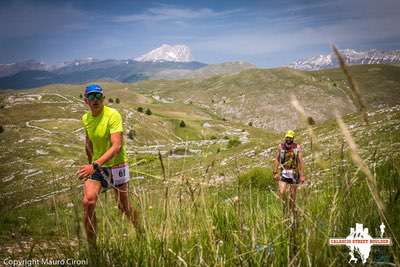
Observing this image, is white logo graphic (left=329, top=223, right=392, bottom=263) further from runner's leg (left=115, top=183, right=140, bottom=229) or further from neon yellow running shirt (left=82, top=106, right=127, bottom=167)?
neon yellow running shirt (left=82, top=106, right=127, bottom=167)

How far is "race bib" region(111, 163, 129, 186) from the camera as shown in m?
6.52

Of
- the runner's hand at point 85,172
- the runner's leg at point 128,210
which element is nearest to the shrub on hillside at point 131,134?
the runner's leg at point 128,210

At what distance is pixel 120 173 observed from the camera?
660cm

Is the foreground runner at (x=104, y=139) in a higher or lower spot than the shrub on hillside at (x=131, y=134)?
higher

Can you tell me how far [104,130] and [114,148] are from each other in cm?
60

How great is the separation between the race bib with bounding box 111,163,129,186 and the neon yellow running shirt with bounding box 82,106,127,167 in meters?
0.13

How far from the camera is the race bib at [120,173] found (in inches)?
257

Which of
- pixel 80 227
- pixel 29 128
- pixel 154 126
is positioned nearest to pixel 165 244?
pixel 80 227

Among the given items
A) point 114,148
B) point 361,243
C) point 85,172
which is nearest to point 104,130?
point 114,148

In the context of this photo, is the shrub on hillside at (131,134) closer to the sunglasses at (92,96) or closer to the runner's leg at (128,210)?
the sunglasses at (92,96)

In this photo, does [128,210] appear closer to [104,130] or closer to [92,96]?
[104,130]

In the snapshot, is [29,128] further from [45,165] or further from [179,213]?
[179,213]

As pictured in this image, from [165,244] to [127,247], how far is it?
38 cm

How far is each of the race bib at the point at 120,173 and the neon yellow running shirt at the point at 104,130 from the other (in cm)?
13
